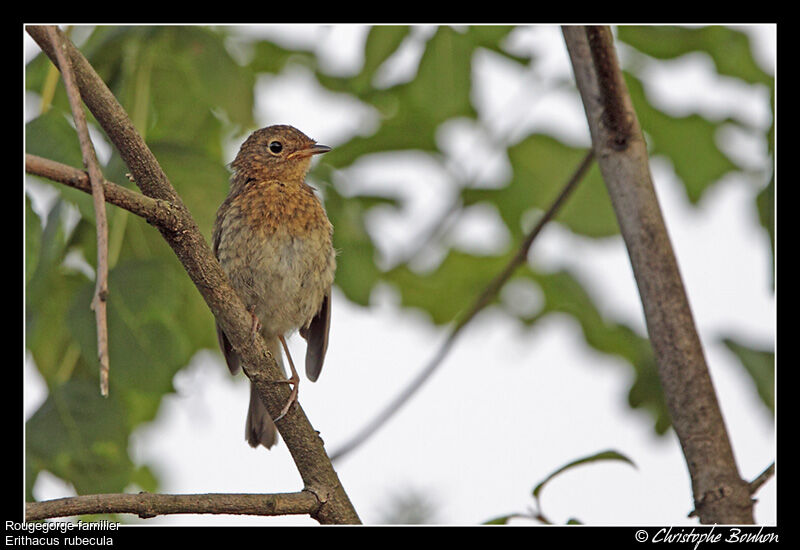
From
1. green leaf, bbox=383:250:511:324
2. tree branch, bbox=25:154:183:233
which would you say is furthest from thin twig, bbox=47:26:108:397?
green leaf, bbox=383:250:511:324

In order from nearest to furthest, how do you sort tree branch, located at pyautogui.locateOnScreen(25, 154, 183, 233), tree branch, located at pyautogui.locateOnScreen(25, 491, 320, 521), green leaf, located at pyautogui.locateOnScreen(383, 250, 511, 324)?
1. tree branch, located at pyautogui.locateOnScreen(25, 154, 183, 233)
2. tree branch, located at pyautogui.locateOnScreen(25, 491, 320, 521)
3. green leaf, located at pyautogui.locateOnScreen(383, 250, 511, 324)

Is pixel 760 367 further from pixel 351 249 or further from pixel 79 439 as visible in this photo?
pixel 79 439

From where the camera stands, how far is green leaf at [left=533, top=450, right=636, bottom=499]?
3066mm

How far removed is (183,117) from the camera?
382 cm

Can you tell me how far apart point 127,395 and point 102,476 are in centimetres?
54

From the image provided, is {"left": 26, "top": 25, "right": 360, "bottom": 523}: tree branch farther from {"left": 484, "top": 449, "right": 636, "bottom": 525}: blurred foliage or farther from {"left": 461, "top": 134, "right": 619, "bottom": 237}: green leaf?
{"left": 461, "top": 134, "right": 619, "bottom": 237}: green leaf

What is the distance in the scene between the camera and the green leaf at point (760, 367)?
137 inches

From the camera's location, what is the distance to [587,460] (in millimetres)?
3172

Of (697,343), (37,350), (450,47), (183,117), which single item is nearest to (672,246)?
(697,343)

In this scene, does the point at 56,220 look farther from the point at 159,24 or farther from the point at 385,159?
the point at 385,159

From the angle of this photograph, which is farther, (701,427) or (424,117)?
(424,117)

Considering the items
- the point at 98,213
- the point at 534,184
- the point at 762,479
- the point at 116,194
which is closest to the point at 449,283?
the point at 534,184

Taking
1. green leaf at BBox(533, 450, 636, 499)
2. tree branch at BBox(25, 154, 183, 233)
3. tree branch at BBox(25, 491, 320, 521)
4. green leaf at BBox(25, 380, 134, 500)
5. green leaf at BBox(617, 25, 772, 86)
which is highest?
green leaf at BBox(617, 25, 772, 86)

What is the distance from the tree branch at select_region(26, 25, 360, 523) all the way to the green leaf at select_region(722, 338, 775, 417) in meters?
1.79
